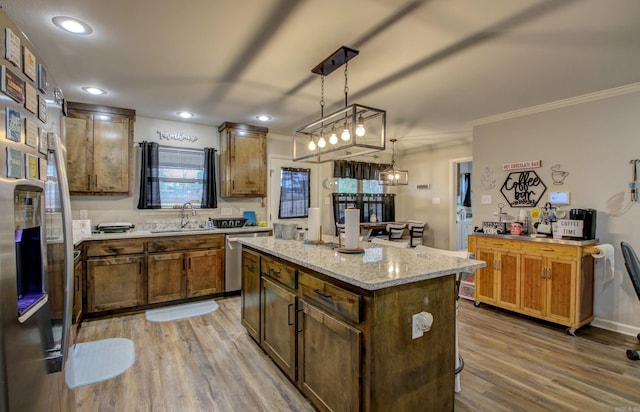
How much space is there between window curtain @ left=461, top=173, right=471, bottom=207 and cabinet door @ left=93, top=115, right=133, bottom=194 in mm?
6543

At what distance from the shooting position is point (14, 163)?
2.80 ft

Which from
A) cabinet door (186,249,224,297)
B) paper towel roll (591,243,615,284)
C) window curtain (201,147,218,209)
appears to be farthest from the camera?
window curtain (201,147,218,209)

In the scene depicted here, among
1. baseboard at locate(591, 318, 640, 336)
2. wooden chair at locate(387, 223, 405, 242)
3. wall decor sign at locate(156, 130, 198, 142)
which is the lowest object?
baseboard at locate(591, 318, 640, 336)

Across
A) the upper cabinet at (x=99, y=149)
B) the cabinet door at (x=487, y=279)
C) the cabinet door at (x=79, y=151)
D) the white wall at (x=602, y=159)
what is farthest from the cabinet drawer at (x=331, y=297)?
the white wall at (x=602, y=159)

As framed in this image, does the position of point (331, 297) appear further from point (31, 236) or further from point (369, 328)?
point (31, 236)

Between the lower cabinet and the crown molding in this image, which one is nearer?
the lower cabinet

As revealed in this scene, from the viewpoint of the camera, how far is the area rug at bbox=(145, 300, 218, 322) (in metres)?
3.55

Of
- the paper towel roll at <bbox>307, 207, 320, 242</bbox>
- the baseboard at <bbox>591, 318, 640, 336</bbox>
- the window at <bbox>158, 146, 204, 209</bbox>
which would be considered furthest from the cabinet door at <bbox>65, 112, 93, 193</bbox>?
the baseboard at <bbox>591, 318, 640, 336</bbox>

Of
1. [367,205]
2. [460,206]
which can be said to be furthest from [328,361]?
[460,206]

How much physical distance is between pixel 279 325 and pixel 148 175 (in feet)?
10.1

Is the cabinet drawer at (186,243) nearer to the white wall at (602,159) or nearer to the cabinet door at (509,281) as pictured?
the cabinet door at (509,281)

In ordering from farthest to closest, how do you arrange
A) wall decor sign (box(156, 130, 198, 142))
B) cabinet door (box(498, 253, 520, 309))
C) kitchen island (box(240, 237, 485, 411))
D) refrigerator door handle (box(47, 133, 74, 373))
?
wall decor sign (box(156, 130, 198, 142)) < cabinet door (box(498, 253, 520, 309)) < kitchen island (box(240, 237, 485, 411)) < refrigerator door handle (box(47, 133, 74, 373))

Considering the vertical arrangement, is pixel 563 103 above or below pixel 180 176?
above

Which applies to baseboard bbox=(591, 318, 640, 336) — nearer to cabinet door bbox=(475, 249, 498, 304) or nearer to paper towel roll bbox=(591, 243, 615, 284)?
paper towel roll bbox=(591, 243, 615, 284)
